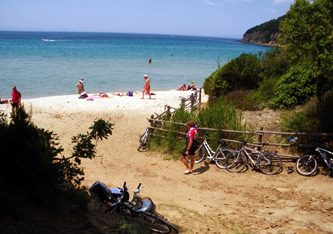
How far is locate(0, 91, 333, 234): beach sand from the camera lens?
6125 millimetres

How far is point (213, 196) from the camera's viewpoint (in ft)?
24.9

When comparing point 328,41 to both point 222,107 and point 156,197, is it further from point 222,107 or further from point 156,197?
point 156,197

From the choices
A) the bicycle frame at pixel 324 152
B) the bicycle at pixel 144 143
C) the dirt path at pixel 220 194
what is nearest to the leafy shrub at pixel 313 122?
the bicycle frame at pixel 324 152

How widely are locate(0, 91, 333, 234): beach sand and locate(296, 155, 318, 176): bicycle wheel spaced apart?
0.22m

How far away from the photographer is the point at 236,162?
9.21 m

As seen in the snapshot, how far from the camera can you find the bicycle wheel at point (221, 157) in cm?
937

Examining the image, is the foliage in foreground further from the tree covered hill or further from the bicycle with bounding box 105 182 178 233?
the tree covered hill

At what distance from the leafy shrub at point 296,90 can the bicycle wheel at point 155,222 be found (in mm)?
8805

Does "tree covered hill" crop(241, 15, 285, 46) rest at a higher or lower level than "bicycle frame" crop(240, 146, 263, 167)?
higher

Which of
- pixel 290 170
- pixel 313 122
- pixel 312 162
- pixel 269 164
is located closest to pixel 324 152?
pixel 312 162

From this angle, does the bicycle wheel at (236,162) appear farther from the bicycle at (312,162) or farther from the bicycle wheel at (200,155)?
the bicycle at (312,162)

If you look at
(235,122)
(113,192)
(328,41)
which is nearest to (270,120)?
(235,122)

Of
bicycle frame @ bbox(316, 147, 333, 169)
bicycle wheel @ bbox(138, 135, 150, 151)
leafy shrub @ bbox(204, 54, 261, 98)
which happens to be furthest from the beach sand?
leafy shrub @ bbox(204, 54, 261, 98)

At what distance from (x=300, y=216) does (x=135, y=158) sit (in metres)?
5.67
